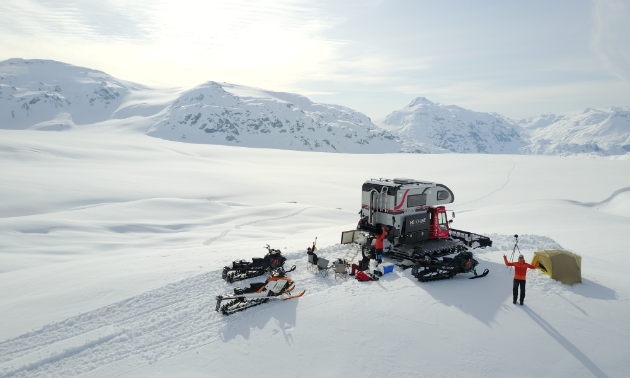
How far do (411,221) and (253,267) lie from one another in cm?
608

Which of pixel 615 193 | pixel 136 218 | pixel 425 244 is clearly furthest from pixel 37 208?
pixel 615 193

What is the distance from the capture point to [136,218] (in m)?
23.3

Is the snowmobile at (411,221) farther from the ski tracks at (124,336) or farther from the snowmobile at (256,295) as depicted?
the snowmobile at (256,295)

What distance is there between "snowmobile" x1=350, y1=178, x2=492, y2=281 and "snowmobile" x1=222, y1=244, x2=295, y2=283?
11.9ft

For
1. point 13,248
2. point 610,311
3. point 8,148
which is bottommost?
point 13,248

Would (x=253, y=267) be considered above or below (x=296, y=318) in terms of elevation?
above

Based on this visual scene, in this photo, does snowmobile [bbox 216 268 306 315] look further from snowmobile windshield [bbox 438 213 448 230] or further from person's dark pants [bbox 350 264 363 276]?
snowmobile windshield [bbox 438 213 448 230]

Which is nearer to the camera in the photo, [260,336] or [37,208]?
[260,336]

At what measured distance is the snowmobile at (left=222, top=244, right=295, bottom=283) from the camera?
10.4 m

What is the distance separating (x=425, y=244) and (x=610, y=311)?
538cm

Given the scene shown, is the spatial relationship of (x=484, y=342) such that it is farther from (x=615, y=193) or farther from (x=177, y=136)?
(x=177, y=136)

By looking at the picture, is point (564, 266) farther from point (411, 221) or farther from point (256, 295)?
point (256, 295)

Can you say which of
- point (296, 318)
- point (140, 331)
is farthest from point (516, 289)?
point (140, 331)

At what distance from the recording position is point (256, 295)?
A: 885cm
